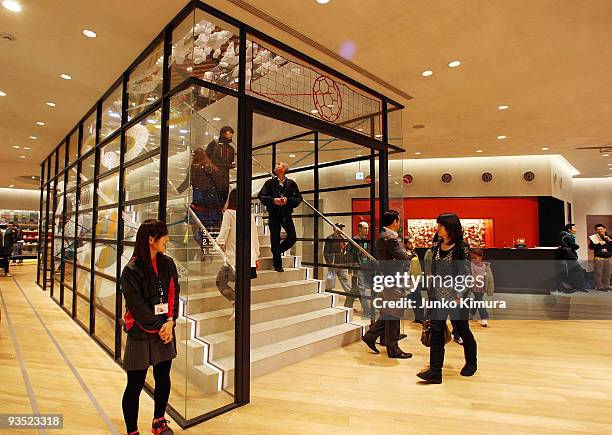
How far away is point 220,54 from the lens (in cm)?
289

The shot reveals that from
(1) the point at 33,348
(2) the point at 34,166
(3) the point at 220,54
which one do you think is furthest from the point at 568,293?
(2) the point at 34,166

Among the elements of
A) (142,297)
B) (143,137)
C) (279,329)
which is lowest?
(279,329)

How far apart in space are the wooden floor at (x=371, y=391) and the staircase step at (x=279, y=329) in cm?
38

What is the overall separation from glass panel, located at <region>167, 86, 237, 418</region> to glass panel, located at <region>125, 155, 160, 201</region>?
0.28 meters

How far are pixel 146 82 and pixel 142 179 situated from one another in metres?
0.94

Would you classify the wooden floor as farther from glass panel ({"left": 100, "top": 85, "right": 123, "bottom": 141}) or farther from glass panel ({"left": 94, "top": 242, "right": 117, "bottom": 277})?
glass panel ({"left": 100, "top": 85, "right": 123, "bottom": 141})

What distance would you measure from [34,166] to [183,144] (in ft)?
31.1

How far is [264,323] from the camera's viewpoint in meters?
3.95

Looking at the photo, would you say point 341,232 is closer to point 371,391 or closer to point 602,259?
point 371,391

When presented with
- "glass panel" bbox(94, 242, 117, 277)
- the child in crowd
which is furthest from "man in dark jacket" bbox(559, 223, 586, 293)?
"glass panel" bbox(94, 242, 117, 277)

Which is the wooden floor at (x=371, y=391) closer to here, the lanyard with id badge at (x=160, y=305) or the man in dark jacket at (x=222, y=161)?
the lanyard with id badge at (x=160, y=305)

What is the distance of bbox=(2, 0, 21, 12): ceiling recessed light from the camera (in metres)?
2.81

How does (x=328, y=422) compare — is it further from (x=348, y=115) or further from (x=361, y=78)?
(x=361, y=78)

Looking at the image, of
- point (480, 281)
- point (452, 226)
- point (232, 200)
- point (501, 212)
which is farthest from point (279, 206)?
point (501, 212)
